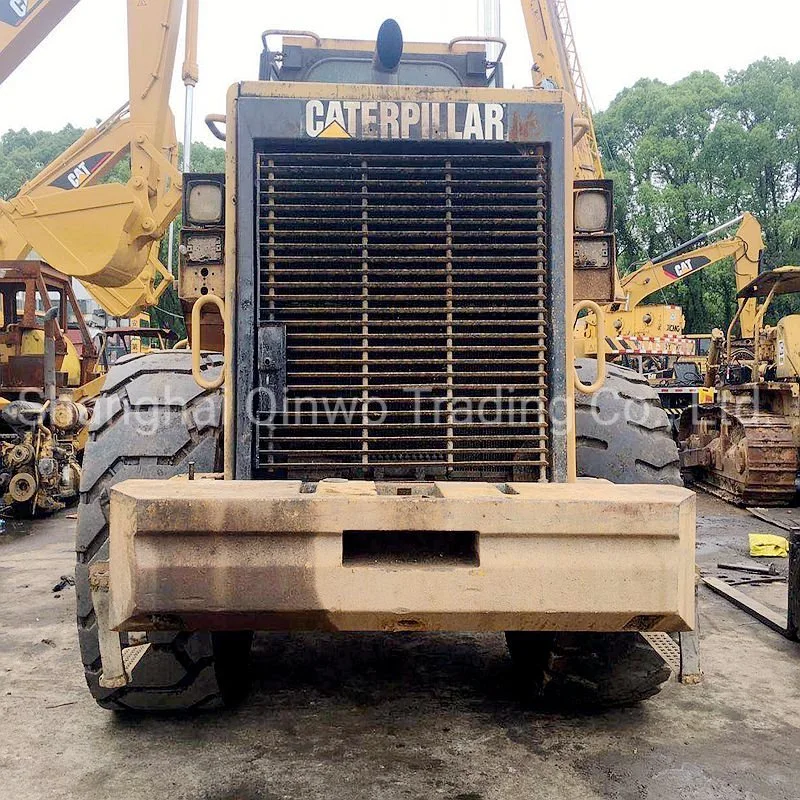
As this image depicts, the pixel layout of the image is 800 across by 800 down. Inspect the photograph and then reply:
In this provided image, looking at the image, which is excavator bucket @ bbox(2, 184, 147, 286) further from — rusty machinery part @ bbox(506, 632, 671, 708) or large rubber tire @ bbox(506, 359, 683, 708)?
Answer: rusty machinery part @ bbox(506, 632, 671, 708)

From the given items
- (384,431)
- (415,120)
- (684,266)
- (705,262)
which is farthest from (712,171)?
(384,431)

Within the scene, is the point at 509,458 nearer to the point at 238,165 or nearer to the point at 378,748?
the point at 378,748

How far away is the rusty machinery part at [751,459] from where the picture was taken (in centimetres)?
1055

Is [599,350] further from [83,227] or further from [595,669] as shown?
[83,227]

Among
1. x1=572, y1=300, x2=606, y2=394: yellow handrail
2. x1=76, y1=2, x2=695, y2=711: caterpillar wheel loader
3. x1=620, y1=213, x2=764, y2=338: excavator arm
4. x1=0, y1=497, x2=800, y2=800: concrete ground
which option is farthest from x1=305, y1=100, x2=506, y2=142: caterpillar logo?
x1=620, y1=213, x2=764, y2=338: excavator arm

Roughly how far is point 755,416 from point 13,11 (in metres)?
10.3

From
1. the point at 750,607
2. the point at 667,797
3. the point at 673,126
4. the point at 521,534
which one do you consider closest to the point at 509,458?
the point at 521,534

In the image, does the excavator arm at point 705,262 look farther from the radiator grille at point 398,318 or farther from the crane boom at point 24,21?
the radiator grille at point 398,318

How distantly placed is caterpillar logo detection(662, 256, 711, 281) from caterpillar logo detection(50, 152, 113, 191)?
11.8 metres

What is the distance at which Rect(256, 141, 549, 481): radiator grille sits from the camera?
3.38m

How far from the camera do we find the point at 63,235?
32.8ft

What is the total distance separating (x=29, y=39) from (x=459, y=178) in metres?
8.43

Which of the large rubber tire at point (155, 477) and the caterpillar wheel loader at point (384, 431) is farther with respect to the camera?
the large rubber tire at point (155, 477)

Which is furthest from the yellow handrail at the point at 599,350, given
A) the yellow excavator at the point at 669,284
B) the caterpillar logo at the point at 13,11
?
the yellow excavator at the point at 669,284
